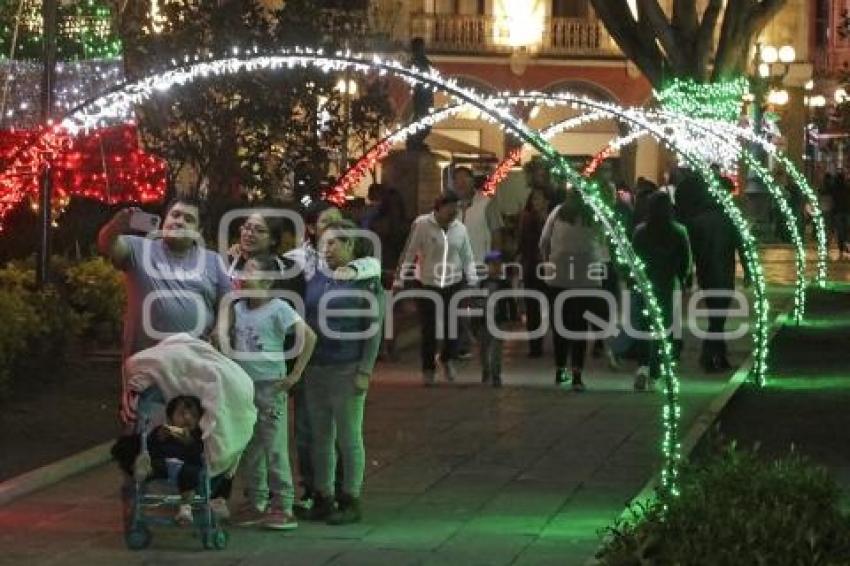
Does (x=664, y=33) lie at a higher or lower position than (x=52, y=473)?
higher

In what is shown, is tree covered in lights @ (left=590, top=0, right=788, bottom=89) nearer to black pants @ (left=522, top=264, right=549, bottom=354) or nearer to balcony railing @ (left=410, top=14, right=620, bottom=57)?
balcony railing @ (left=410, top=14, right=620, bottom=57)

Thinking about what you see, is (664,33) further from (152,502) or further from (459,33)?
(152,502)

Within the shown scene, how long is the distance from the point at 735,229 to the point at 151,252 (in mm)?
9522

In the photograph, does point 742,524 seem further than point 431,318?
No

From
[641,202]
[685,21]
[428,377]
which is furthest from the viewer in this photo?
[685,21]

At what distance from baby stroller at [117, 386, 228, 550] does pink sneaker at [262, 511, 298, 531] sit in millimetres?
378

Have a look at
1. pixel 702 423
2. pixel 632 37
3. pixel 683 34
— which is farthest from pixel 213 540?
pixel 632 37

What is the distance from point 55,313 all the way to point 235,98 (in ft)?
33.8

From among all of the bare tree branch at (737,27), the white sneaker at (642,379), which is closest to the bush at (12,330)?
the white sneaker at (642,379)

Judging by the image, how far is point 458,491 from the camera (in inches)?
452

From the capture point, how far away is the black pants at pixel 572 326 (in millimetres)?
16969

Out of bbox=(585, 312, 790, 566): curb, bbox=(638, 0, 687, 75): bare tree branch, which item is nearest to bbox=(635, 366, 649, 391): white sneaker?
bbox=(585, 312, 790, 566): curb

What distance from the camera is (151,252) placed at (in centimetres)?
1030

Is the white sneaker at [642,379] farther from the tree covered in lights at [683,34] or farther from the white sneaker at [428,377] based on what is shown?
the tree covered in lights at [683,34]
